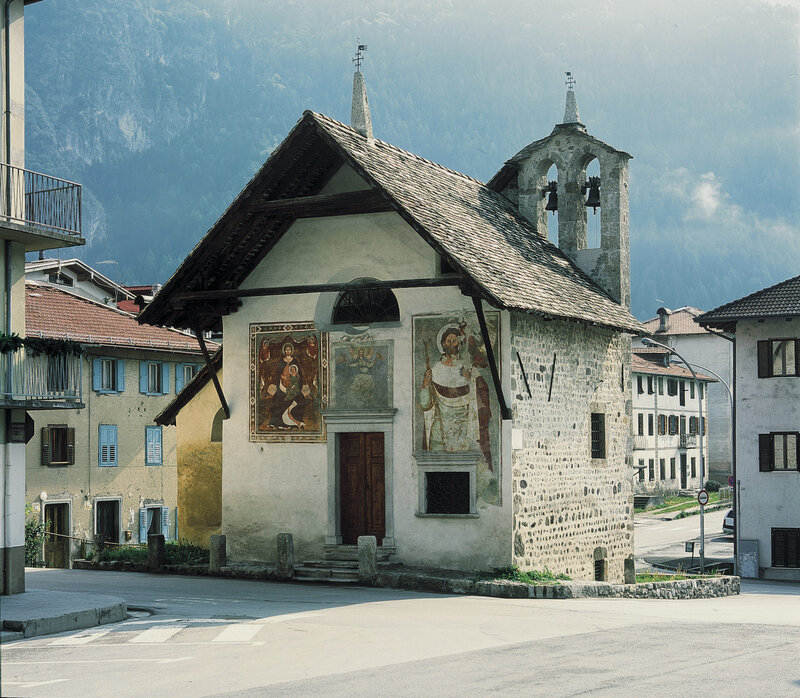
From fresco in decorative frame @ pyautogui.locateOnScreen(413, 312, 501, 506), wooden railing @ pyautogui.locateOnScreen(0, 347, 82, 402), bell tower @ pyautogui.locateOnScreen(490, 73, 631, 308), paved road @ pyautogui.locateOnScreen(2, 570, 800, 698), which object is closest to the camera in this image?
paved road @ pyautogui.locateOnScreen(2, 570, 800, 698)

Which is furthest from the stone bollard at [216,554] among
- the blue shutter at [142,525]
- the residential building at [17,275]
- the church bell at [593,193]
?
the blue shutter at [142,525]

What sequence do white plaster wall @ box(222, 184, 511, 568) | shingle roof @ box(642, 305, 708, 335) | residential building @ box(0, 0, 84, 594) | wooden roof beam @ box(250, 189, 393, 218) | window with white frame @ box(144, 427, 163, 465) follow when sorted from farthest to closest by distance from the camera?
shingle roof @ box(642, 305, 708, 335)
window with white frame @ box(144, 427, 163, 465)
white plaster wall @ box(222, 184, 511, 568)
wooden roof beam @ box(250, 189, 393, 218)
residential building @ box(0, 0, 84, 594)

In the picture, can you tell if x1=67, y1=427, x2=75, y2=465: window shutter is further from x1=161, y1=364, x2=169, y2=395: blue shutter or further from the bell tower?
the bell tower

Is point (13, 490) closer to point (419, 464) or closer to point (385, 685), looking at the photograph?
point (419, 464)

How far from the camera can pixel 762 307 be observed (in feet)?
Result: 117

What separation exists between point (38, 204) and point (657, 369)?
5521cm

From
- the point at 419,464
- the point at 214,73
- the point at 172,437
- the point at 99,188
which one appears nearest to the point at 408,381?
the point at 419,464

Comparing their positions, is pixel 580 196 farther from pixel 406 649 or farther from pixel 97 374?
pixel 97 374

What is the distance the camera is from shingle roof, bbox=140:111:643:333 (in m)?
20.2

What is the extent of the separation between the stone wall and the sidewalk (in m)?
7.89

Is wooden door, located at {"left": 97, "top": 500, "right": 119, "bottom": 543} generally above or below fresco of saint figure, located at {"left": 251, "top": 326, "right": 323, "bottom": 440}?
below

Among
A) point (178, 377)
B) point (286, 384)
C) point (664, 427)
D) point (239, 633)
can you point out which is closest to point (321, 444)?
point (286, 384)

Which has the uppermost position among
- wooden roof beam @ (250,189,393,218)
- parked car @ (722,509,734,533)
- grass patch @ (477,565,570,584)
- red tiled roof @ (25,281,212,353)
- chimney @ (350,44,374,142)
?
chimney @ (350,44,374,142)

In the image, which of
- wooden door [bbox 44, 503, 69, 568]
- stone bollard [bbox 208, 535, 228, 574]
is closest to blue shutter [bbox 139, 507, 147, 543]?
wooden door [bbox 44, 503, 69, 568]
